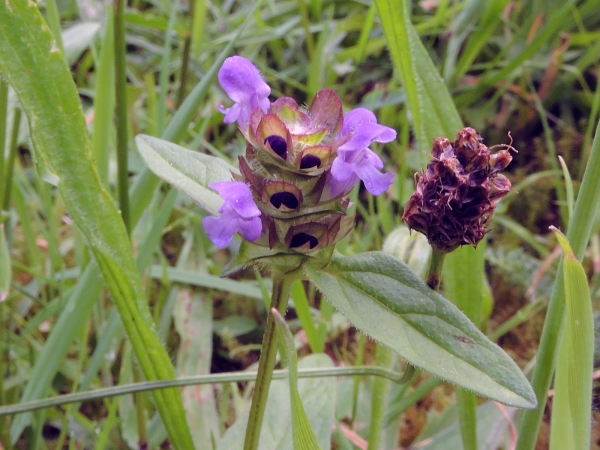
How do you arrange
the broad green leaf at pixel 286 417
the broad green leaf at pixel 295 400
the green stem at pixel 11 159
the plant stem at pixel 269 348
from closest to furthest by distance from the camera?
1. the broad green leaf at pixel 295 400
2. the plant stem at pixel 269 348
3. the broad green leaf at pixel 286 417
4. the green stem at pixel 11 159

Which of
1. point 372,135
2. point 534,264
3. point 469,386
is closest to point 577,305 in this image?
point 469,386

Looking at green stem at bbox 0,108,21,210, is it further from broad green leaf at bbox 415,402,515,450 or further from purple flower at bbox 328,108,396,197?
broad green leaf at bbox 415,402,515,450

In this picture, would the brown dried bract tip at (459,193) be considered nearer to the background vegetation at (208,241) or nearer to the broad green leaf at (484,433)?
the background vegetation at (208,241)

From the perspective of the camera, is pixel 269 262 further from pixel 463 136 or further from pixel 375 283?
pixel 463 136

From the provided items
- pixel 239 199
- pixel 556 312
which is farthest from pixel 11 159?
pixel 556 312

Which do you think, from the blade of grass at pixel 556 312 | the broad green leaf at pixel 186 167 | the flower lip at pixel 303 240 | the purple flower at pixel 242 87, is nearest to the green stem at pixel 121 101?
the broad green leaf at pixel 186 167

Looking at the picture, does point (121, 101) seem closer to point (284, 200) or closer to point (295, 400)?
point (284, 200)

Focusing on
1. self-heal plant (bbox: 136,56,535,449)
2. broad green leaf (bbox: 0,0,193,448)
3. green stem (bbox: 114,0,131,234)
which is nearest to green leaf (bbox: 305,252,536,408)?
self-heal plant (bbox: 136,56,535,449)
